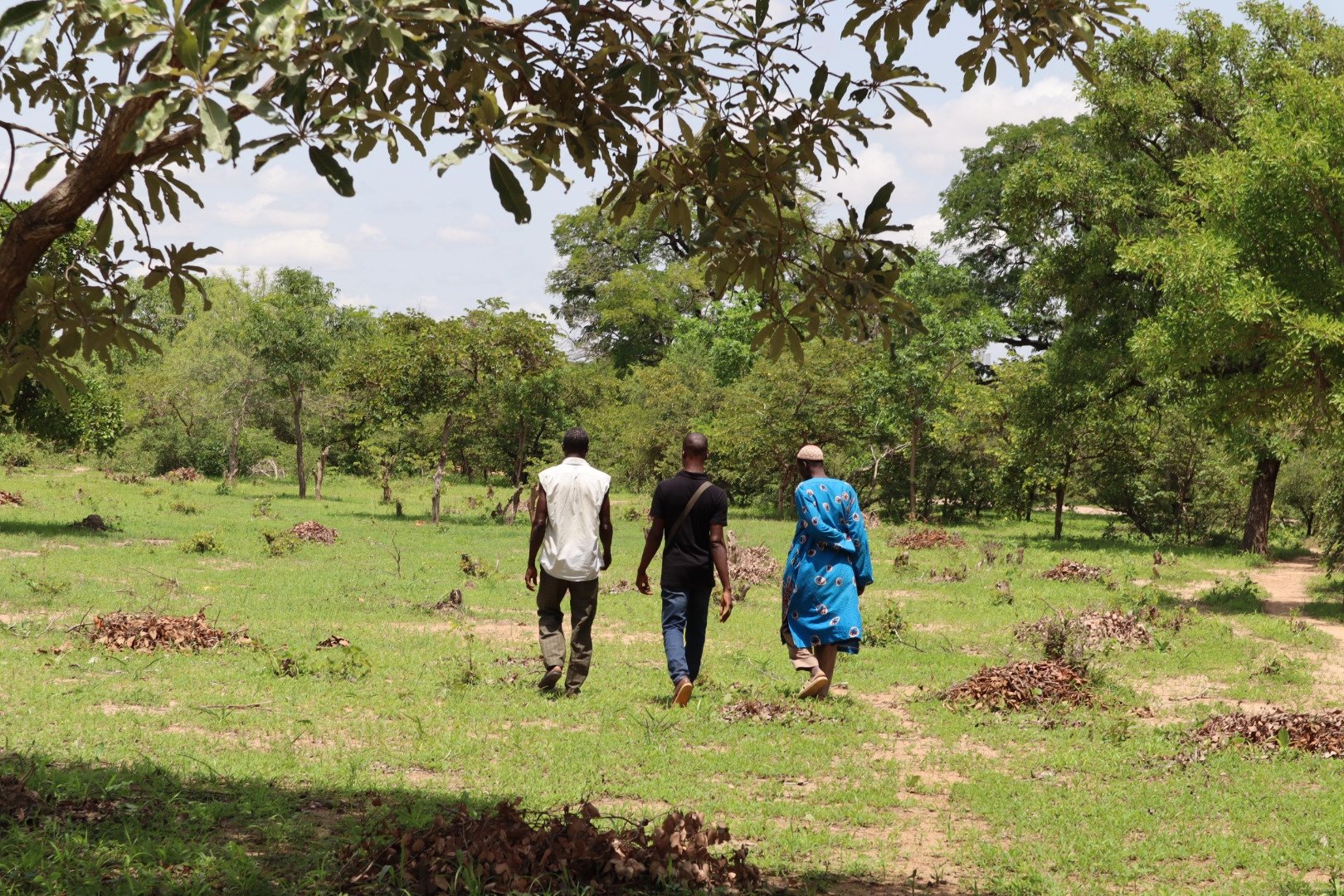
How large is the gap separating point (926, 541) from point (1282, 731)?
662 inches

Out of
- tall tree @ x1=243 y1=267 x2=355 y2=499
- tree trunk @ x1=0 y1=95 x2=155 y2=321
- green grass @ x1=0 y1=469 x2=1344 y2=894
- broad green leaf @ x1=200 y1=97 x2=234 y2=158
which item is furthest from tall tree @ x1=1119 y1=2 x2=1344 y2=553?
tall tree @ x1=243 y1=267 x2=355 y2=499

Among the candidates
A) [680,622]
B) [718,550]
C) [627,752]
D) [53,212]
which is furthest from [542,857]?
[718,550]

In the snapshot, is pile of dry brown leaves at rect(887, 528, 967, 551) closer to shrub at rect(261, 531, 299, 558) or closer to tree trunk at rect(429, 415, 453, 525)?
tree trunk at rect(429, 415, 453, 525)

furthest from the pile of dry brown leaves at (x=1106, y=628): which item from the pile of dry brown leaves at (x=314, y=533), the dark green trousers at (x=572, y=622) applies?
the pile of dry brown leaves at (x=314, y=533)

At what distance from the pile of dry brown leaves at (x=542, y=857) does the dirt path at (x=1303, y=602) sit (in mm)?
7223

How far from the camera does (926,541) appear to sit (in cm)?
2425

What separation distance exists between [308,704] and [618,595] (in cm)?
743

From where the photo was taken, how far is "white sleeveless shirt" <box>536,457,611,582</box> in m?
8.15

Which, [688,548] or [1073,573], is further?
[1073,573]

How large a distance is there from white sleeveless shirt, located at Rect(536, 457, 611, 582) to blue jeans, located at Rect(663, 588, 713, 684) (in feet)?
1.86

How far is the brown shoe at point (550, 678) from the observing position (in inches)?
333

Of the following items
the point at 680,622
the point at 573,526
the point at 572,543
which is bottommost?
the point at 680,622

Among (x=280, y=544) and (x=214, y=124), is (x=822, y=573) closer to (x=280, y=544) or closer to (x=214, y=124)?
(x=214, y=124)

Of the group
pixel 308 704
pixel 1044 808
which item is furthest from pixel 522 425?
pixel 1044 808
